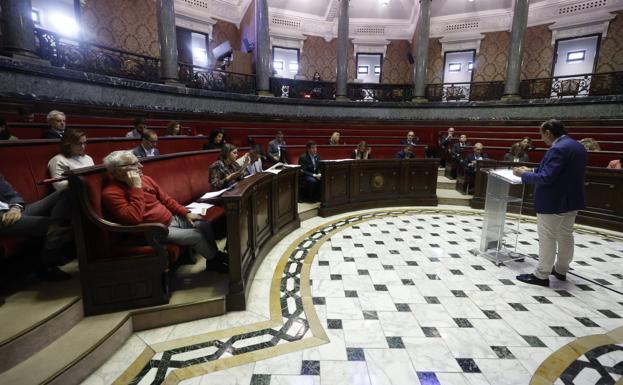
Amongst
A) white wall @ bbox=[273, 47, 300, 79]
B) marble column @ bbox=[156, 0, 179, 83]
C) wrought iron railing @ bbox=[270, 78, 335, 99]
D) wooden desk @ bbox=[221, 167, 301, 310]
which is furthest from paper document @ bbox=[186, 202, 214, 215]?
white wall @ bbox=[273, 47, 300, 79]

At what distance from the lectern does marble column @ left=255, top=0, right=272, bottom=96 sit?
24.7 ft

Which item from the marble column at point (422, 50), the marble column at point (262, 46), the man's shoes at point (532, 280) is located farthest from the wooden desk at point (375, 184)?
the marble column at point (422, 50)

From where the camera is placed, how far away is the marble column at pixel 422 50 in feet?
33.4

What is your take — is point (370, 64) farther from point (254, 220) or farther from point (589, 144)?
point (254, 220)

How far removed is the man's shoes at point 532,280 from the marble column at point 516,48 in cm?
838

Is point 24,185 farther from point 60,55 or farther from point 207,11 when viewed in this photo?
point 207,11

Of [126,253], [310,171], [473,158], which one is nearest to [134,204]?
[126,253]

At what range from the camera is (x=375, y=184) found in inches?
234

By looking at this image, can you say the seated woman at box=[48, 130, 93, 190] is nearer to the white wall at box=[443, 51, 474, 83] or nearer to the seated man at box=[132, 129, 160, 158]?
the seated man at box=[132, 129, 160, 158]

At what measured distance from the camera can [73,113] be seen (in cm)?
562

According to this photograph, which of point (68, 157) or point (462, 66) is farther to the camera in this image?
point (462, 66)

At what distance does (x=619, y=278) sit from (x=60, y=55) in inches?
365

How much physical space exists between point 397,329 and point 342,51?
32.4ft

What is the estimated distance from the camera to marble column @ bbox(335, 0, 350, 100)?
32.8 ft
